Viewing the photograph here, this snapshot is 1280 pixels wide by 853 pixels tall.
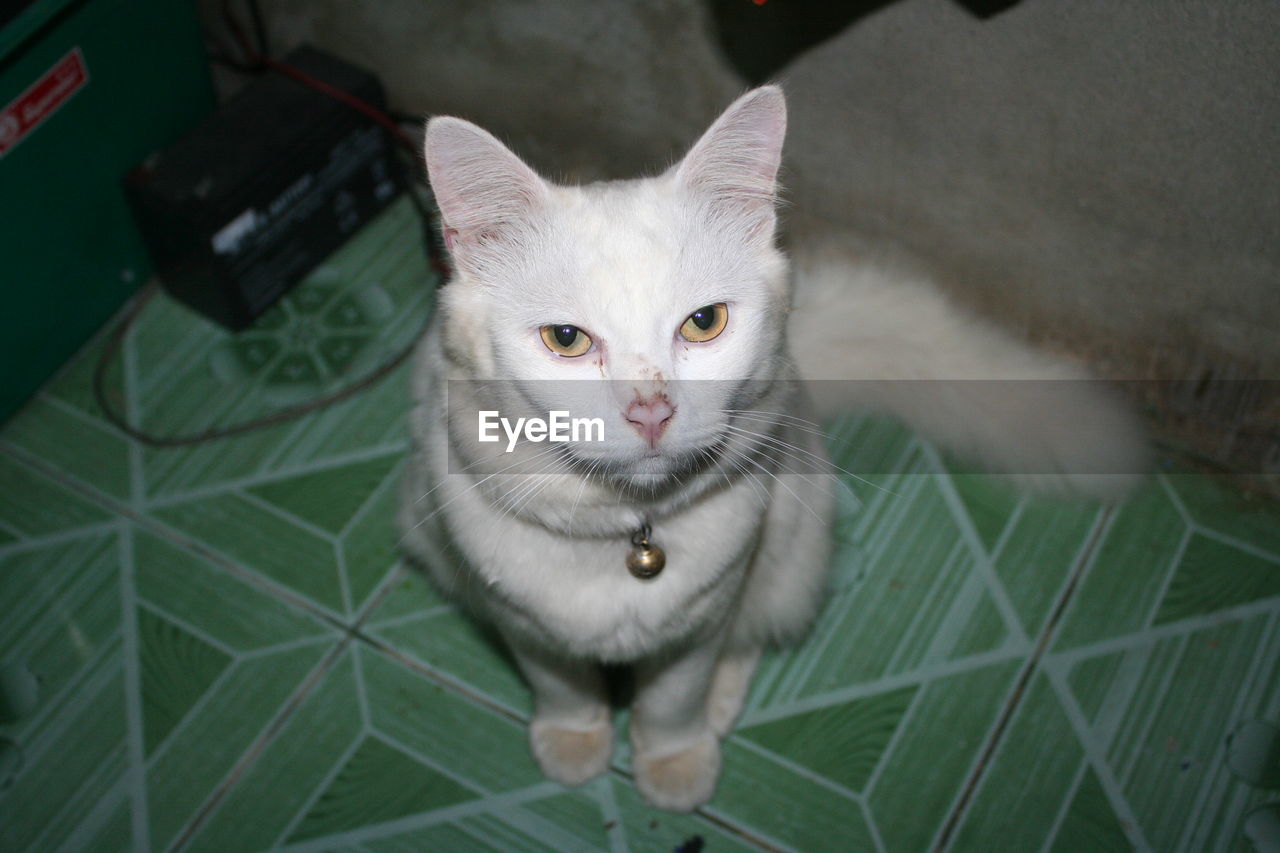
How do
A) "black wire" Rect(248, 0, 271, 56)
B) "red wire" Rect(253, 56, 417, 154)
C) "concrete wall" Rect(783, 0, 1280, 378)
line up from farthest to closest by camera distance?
"black wire" Rect(248, 0, 271, 56) → "red wire" Rect(253, 56, 417, 154) → "concrete wall" Rect(783, 0, 1280, 378)

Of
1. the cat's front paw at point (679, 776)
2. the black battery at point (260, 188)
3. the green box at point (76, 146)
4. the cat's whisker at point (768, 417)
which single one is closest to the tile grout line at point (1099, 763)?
the cat's front paw at point (679, 776)

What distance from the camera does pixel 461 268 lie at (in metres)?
1.05

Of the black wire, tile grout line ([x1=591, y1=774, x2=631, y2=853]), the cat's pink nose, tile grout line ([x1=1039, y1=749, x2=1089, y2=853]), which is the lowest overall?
tile grout line ([x1=1039, y1=749, x2=1089, y2=853])

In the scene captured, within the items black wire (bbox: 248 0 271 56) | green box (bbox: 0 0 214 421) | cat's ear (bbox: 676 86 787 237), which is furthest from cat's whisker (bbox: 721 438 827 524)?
black wire (bbox: 248 0 271 56)

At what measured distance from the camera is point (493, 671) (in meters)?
1.66

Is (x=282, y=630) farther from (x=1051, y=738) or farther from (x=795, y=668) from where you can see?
(x=1051, y=738)

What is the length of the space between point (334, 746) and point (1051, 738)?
1.13 m

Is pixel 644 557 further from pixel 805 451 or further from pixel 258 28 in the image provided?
pixel 258 28

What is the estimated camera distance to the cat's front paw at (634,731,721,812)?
1502 mm

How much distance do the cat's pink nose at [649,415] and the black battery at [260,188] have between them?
125 cm

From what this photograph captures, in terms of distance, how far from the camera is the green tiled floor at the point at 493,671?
1520 mm

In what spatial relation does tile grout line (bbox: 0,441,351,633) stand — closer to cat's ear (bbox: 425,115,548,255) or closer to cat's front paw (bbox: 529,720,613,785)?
cat's front paw (bbox: 529,720,613,785)

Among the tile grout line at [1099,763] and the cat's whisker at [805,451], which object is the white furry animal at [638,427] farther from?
the tile grout line at [1099,763]

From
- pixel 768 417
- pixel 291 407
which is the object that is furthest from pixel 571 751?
pixel 291 407
